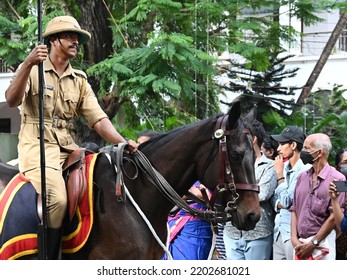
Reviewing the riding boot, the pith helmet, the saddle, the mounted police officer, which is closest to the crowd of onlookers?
the mounted police officer

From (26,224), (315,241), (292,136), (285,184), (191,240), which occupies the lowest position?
(191,240)

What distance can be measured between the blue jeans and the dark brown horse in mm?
2774

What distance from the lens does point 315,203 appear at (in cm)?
809

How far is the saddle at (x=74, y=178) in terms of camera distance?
19.3 feet

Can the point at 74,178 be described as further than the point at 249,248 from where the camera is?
No

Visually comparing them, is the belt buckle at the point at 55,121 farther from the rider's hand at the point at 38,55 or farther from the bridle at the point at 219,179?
the rider's hand at the point at 38,55

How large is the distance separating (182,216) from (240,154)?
3060 millimetres

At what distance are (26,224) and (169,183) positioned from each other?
3.64ft

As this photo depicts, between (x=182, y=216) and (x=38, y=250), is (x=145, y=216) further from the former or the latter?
(x=182, y=216)

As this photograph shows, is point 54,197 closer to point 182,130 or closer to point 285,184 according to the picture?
point 182,130

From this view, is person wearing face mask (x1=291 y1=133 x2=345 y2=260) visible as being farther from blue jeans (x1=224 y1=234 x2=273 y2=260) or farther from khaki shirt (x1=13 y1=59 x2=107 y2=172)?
khaki shirt (x1=13 y1=59 x2=107 y2=172)

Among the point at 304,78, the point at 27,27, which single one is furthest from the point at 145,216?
the point at 304,78

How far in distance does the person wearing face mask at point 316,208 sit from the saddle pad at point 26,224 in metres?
2.93

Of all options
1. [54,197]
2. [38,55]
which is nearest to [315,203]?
[54,197]
